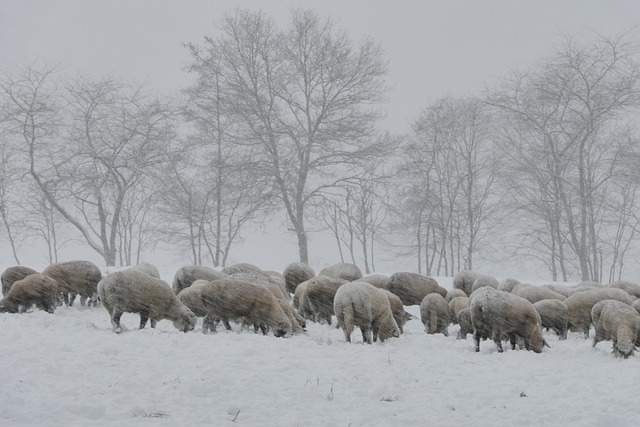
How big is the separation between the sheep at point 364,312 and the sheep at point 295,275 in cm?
753

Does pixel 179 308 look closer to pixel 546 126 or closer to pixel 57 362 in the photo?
pixel 57 362

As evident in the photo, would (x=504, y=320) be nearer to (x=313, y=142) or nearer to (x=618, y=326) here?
(x=618, y=326)

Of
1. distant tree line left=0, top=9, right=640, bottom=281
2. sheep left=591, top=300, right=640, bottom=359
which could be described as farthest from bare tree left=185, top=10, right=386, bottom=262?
sheep left=591, top=300, right=640, bottom=359

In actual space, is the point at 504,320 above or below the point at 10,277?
below

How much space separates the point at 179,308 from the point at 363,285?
3.81 meters

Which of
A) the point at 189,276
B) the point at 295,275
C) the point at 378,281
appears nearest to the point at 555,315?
the point at 378,281

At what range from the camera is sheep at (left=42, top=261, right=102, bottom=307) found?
48.6 feet

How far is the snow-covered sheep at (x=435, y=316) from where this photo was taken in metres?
14.4

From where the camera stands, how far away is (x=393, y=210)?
85.6ft

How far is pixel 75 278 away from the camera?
49.0 feet

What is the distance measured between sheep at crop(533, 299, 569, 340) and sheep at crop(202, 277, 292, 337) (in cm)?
607

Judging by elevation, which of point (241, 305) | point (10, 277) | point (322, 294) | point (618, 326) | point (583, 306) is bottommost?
point (618, 326)

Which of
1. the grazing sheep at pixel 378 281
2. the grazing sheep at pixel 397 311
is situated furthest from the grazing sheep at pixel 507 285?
the grazing sheep at pixel 397 311

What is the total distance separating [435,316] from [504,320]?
128 inches
